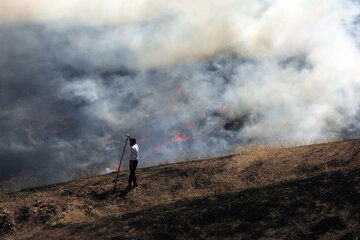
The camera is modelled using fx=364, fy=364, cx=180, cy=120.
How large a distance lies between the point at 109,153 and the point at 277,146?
3259 centimetres

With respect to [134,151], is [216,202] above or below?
below

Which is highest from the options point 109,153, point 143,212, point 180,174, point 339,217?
point 109,153

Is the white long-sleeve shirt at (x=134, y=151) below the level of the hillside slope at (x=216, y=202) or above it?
above

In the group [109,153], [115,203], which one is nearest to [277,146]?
[115,203]

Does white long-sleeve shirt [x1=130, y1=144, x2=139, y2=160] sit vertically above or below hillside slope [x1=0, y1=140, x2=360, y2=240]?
above

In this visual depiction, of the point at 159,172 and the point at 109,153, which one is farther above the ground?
the point at 109,153

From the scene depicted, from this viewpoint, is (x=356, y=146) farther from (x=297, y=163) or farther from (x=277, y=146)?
(x=277, y=146)

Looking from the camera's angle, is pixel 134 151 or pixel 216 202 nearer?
→ pixel 216 202

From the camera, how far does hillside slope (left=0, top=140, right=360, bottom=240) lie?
793cm

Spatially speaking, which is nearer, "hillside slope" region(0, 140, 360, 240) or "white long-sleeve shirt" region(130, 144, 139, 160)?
"hillside slope" region(0, 140, 360, 240)

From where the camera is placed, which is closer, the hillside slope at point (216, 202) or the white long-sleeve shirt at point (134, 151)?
the hillside slope at point (216, 202)

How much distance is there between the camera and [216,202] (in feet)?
32.6

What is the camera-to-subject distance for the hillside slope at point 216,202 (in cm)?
793

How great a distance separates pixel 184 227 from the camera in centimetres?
868
